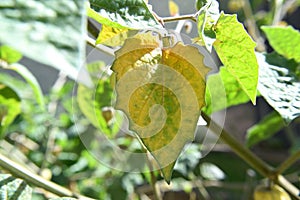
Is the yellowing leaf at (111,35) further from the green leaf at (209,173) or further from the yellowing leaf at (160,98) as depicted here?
the green leaf at (209,173)

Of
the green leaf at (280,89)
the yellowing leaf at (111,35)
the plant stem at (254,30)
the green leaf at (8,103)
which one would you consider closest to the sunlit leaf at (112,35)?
the yellowing leaf at (111,35)

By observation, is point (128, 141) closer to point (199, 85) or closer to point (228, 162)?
point (199, 85)

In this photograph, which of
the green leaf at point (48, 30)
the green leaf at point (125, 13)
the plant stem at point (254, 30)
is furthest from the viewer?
the plant stem at point (254, 30)

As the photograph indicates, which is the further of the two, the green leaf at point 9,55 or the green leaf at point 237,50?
the green leaf at point 9,55

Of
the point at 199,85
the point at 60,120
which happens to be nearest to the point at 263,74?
the point at 199,85

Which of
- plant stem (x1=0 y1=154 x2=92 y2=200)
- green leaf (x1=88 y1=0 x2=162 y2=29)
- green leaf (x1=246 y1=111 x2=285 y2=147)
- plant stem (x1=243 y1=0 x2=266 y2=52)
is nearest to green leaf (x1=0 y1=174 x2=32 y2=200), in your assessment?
plant stem (x1=0 y1=154 x2=92 y2=200)

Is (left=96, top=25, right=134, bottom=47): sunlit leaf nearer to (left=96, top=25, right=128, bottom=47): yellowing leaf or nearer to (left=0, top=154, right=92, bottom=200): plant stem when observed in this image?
(left=96, top=25, right=128, bottom=47): yellowing leaf
